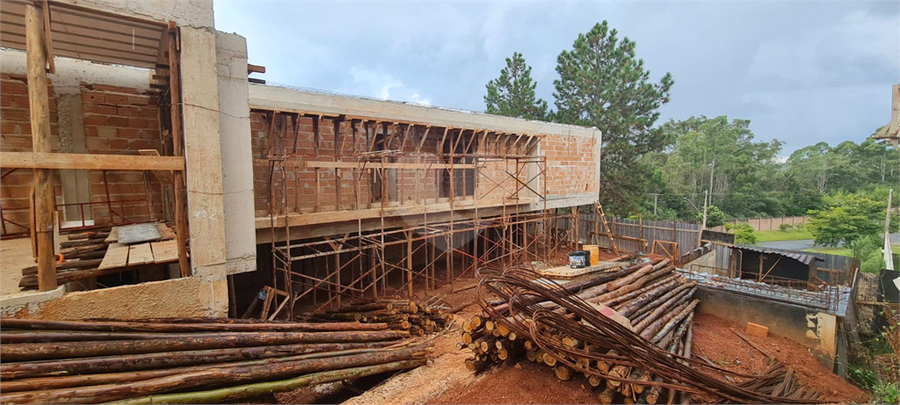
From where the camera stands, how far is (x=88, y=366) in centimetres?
368

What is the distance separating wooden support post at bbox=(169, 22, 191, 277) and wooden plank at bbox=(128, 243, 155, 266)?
377 mm

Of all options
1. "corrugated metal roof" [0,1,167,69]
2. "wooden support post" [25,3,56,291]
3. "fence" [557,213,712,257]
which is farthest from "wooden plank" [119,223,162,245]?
"fence" [557,213,712,257]

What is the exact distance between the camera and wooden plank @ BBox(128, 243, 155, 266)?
16.0 feet

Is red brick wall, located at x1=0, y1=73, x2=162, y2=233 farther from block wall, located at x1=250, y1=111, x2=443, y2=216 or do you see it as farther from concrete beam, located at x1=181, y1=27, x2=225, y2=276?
concrete beam, located at x1=181, y1=27, x2=225, y2=276

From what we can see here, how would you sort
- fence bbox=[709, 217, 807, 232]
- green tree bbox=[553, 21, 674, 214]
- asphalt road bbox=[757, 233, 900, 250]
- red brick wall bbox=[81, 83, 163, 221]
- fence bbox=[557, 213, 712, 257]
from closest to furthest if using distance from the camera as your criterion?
red brick wall bbox=[81, 83, 163, 221] < fence bbox=[557, 213, 712, 257] < green tree bbox=[553, 21, 674, 214] < asphalt road bbox=[757, 233, 900, 250] < fence bbox=[709, 217, 807, 232]

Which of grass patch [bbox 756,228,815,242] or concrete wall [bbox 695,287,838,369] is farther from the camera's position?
grass patch [bbox 756,228,815,242]

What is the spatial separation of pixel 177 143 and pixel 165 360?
283 centimetres

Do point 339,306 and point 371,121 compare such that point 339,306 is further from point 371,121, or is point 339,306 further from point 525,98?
point 525,98

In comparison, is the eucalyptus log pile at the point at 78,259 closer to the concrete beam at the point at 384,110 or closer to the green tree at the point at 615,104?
the concrete beam at the point at 384,110

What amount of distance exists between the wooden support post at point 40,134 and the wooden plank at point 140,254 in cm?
73

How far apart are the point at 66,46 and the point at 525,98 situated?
2534 cm

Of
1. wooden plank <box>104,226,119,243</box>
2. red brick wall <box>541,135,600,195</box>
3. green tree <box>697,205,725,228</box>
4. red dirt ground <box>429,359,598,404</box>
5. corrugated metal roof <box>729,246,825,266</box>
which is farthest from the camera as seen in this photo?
green tree <box>697,205,725,228</box>

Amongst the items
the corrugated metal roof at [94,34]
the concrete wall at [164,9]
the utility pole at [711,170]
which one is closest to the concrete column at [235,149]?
the concrete wall at [164,9]

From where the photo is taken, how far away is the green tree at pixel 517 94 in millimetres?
27453
